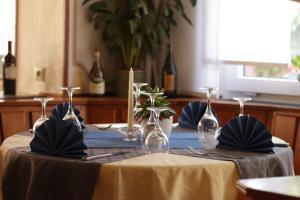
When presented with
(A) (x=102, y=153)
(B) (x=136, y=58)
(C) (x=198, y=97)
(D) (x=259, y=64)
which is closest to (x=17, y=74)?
(B) (x=136, y=58)

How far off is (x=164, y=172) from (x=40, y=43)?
2219mm

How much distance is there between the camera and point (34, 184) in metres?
2.12

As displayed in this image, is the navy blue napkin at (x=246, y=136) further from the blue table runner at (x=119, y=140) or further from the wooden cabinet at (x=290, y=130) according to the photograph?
the wooden cabinet at (x=290, y=130)

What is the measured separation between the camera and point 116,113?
380cm

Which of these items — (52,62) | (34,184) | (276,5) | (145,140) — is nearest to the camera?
(34,184)

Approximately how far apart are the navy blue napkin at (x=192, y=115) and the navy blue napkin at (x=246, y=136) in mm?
537

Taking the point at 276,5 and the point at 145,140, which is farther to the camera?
the point at 276,5

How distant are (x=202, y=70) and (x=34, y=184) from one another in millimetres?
1988

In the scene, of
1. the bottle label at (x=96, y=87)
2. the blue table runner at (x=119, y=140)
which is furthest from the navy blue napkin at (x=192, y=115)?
the bottle label at (x=96, y=87)

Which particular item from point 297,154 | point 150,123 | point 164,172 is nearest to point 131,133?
point 150,123

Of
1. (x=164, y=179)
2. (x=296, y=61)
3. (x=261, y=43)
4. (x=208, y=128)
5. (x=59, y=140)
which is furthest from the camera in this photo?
(x=261, y=43)

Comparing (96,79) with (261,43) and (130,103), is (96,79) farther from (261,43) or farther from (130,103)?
(130,103)

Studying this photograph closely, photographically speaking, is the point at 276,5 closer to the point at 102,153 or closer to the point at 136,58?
the point at 136,58

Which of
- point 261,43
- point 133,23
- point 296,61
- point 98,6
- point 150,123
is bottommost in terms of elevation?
point 150,123
